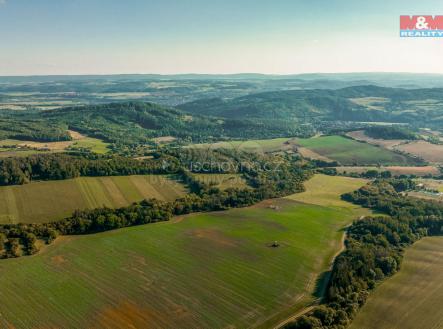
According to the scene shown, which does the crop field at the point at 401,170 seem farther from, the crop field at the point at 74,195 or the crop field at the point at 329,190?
the crop field at the point at 74,195

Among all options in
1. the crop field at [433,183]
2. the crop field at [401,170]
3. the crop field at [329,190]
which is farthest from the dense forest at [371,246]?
the crop field at [401,170]

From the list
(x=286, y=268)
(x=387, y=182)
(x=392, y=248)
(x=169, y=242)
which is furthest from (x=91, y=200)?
(x=387, y=182)

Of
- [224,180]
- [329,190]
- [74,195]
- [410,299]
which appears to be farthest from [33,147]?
[410,299]

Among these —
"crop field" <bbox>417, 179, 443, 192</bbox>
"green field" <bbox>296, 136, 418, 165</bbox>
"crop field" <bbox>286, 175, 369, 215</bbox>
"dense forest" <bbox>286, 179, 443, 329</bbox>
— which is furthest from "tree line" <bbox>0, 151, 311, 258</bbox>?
"green field" <bbox>296, 136, 418, 165</bbox>

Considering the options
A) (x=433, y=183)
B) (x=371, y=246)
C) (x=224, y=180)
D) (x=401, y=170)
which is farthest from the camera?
(x=401, y=170)

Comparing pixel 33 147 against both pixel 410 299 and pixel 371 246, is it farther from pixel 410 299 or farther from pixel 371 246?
pixel 410 299

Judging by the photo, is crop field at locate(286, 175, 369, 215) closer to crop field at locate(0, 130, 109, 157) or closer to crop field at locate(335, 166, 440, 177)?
crop field at locate(335, 166, 440, 177)
